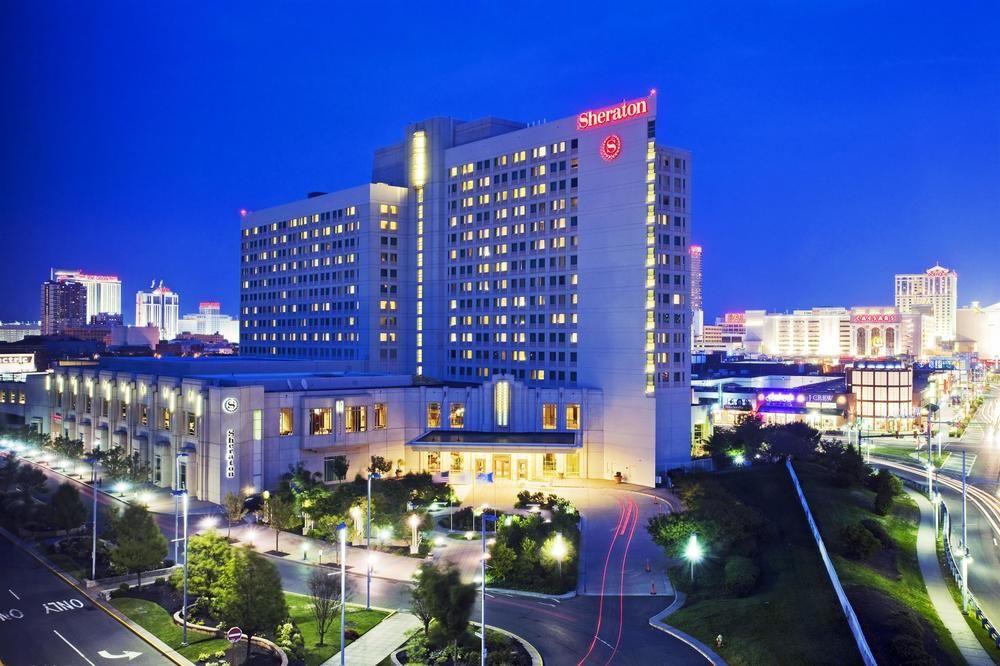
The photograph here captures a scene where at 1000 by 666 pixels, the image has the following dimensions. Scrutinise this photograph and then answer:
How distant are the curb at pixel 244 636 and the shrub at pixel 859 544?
134 ft

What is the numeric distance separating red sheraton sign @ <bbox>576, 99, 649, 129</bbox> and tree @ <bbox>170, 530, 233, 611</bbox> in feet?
238

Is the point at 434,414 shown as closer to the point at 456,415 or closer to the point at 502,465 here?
the point at 456,415

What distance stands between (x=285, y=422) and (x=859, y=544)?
57.3 meters

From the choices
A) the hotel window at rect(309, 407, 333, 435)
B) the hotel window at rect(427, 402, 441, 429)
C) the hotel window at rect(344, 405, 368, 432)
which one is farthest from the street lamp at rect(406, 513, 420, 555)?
the hotel window at rect(427, 402, 441, 429)

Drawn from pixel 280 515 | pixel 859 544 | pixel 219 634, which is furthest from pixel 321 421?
pixel 859 544

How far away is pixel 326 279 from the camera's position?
143500mm

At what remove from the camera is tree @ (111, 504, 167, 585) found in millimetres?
48156

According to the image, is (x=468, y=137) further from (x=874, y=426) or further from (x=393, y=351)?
(x=874, y=426)

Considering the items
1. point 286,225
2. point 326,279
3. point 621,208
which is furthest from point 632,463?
point 286,225

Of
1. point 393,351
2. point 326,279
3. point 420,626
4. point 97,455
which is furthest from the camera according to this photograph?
point 326,279

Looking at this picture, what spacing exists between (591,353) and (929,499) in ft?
140

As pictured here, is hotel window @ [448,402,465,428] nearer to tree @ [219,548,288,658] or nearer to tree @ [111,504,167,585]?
tree @ [111,504,167,585]

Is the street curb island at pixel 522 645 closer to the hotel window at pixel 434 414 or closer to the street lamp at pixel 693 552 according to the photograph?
the street lamp at pixel 693 552

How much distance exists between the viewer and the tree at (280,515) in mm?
61562
